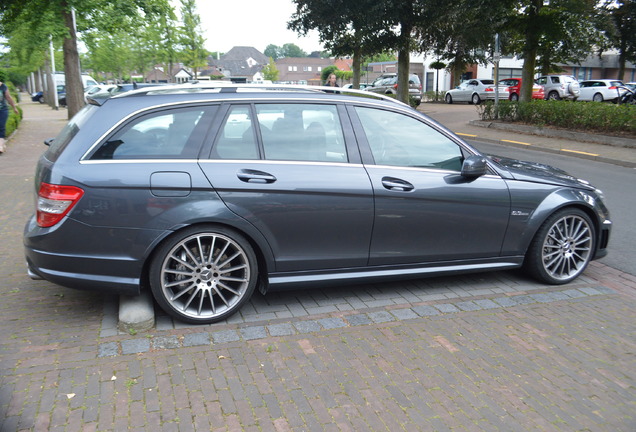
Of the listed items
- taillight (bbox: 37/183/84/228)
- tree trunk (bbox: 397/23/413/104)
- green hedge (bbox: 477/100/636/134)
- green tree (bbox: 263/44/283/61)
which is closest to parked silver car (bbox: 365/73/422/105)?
tree trunk (bbox: 397/23/413/104)

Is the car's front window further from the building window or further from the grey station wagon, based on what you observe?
the building window

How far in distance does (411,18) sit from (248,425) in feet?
71.2

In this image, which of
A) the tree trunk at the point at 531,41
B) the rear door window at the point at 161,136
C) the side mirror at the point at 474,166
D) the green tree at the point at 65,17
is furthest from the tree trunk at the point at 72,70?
the tree trunk at the point at 531,41

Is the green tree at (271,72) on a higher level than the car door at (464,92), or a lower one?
higher

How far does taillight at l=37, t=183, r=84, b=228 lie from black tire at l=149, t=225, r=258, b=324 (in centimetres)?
65

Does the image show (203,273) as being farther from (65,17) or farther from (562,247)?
(65,17)

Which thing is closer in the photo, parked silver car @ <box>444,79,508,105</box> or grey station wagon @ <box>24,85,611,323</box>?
grey station wagon @ <box>24,85,611,323</box>

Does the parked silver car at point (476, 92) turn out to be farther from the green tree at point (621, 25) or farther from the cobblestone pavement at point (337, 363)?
the cobblestone pavement at point (337, 363)

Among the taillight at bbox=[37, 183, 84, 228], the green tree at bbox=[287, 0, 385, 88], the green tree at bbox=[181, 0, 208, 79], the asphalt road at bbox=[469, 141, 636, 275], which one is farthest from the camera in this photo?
the green tree at bbox=[181, 0, 208, 79]

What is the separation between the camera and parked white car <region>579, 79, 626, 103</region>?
103 feet

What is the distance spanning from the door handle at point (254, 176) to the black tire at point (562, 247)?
8.11 ft

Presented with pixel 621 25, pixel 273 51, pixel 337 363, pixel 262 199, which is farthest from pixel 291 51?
pixel 337 363

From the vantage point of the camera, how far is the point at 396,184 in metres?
4.36

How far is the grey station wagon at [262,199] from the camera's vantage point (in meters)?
3.79
